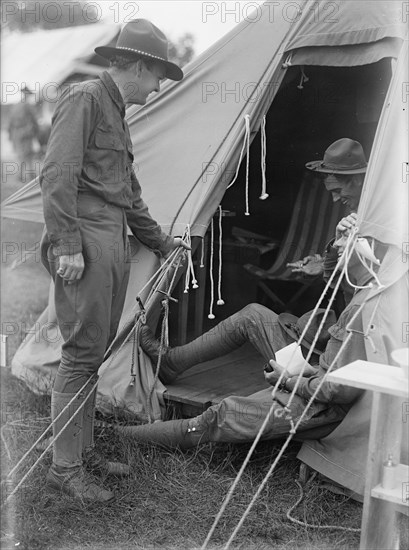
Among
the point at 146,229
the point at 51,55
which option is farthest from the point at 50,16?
the point at 146,229

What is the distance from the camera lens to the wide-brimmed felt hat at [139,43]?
2.85 m

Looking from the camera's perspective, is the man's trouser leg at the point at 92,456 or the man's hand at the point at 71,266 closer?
the man's hand at the point at 71,266

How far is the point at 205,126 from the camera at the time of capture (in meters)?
3.70

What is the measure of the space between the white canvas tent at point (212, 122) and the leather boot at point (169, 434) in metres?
0.24

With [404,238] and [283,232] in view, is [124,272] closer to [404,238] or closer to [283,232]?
[404,238]

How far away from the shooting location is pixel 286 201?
5074 millimetres

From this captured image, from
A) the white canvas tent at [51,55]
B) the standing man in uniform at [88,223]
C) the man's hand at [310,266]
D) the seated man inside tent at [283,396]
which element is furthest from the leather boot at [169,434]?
the white canvas tent at [51,55]

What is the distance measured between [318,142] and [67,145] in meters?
2.48

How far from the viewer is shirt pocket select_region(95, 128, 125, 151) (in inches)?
111

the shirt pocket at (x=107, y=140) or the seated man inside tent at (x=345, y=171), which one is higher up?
the shirt pocket at (x=107, y=140)

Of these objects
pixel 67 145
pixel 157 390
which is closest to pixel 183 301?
pixel 157 390

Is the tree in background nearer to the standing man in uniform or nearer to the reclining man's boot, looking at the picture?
the standing man in uniform

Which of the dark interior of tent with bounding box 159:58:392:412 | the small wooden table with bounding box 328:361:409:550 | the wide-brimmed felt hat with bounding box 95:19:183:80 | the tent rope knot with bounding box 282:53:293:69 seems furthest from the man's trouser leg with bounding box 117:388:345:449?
the tent rope knot with bounding box 282:53:293:69

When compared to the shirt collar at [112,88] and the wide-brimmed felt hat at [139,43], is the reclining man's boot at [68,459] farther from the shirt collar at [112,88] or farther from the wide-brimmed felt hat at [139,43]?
the wide-brimmed felt hat at [139,43]
